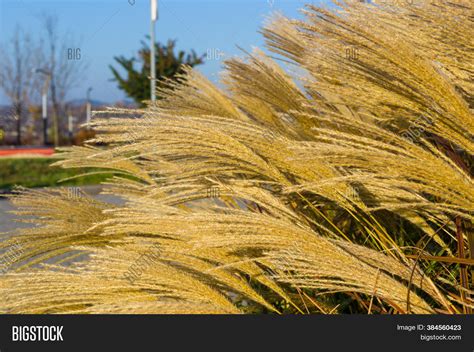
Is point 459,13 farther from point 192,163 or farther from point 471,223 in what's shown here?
point 192,163

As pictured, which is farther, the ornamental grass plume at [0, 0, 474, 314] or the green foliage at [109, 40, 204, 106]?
the green foliage at [109, 40, 204, 106]

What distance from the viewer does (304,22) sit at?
197 cm

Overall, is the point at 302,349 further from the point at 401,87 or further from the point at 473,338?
the point at 401,87

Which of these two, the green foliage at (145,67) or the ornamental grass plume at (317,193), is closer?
the ornamental grass plume at (317,193)

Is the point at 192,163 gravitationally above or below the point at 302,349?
above

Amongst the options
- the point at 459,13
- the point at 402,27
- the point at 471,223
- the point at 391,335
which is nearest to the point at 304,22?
the point at 402,27

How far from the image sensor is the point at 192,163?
6.05ft

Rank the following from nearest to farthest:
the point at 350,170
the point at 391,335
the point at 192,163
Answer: the point at 391,335, the point at 350,170, the point at 192,163

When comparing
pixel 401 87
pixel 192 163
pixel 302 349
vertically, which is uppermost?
pixel 401 87

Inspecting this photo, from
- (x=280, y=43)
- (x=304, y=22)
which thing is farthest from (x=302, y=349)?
(x=280, y=43)

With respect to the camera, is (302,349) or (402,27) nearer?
(302,349)

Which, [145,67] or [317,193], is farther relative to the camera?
[145,67]

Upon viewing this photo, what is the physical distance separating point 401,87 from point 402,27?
234 millimetres

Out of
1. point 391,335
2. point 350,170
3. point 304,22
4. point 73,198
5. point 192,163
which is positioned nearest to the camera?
point 391,335
